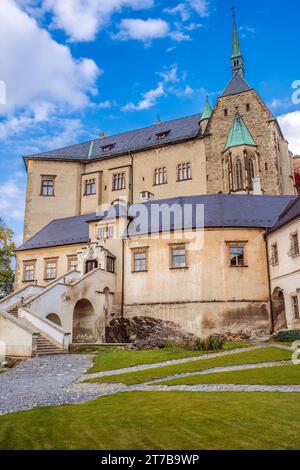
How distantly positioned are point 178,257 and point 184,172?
59.4 feet

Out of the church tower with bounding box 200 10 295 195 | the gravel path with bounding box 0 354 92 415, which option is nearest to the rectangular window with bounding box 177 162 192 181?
the church tower with bounding box 200 10 295 195

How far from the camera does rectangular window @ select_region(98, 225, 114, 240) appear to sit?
104 feet

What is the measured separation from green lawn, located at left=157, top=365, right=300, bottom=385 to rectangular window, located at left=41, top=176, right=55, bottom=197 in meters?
38.3

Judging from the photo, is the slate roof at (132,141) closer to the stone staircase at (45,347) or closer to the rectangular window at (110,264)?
the rectangular window at (110,264)

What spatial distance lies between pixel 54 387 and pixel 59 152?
4274 centimetres

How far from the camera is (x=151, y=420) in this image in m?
7.92

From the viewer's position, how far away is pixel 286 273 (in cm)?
2500

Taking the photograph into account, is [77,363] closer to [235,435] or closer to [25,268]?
[235,435]

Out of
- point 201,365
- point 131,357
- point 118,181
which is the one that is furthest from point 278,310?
point 118,181

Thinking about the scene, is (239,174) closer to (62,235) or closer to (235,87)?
(235,87)

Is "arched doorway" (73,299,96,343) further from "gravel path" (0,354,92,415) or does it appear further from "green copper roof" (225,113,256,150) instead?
"green copper roof" (225,113,256,150)

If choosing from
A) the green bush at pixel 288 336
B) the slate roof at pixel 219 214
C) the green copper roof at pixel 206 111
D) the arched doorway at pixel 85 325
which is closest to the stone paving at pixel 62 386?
the green bush at pixel 288 336
